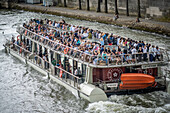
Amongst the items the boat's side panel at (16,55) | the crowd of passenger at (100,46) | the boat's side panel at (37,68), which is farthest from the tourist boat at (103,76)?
the boat's side panel at (16,55)

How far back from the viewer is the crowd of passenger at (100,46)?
25.3m

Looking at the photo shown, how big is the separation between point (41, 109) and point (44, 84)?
4.94m

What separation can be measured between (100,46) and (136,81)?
14.8 feet

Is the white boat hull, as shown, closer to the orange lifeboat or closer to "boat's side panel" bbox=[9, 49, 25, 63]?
the orange lifeboat

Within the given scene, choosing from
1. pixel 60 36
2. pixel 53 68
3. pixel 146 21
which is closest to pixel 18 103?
pixel 53 68

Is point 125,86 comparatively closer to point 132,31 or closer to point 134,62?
point 134,62

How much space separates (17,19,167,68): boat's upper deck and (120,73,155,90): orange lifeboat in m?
0.88

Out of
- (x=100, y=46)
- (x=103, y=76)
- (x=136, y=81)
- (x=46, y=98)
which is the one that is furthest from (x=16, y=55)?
(x=136, y=81)

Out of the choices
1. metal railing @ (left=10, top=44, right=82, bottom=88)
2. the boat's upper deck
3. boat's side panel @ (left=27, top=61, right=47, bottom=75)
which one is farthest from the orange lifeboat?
boat's side panel @ (left=27, top=61, right=47, bottom=75)

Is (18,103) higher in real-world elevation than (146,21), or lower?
lower

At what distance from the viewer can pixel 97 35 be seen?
31047 millimetres

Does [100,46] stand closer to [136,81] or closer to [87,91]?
[87,91]

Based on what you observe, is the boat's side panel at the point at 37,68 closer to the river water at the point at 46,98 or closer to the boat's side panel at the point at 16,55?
the river water at the point at 46,98

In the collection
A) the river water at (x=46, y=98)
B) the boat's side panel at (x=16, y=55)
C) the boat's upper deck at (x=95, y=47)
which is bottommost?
the river water at (x=46, y=98)
